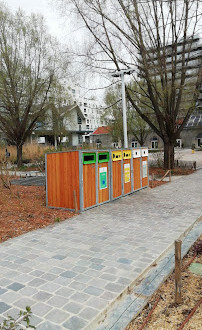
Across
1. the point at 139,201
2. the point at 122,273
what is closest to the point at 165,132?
the point at 139,201

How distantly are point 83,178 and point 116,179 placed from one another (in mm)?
2052

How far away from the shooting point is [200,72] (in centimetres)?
1520

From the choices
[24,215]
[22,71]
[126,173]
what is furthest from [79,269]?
[22,71]

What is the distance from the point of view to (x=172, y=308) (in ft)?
10.1

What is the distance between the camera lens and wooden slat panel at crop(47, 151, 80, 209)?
7566 millimetres

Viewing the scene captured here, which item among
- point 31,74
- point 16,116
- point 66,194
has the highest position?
point 31,74

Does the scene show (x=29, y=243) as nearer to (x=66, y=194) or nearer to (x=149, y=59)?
(x=66, y=194)

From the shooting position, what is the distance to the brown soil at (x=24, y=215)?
6184mm

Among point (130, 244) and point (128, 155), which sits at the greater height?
point (128, 155)

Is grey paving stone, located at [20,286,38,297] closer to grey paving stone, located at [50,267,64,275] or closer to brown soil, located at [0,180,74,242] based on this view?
grey paving stone, located at [50,267,64,275]

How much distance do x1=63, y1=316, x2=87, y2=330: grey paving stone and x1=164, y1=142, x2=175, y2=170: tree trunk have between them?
14497 millimetres

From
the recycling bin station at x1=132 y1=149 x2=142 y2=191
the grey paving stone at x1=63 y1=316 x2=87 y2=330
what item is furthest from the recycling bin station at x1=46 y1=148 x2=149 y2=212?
the grey paving stone at x1=63 y1=316 x2=87 y2=330

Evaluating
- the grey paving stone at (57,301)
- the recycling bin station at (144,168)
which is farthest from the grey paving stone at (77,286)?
the recycling bin station at (144,168)

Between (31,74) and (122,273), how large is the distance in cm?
1806
